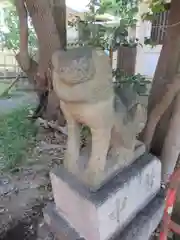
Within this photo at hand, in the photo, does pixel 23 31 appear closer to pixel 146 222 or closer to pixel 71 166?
pixel 71 166

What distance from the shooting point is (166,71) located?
3.90ft

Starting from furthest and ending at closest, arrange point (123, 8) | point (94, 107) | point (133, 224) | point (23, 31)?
point (123, 8) → point (23, 31) → point (133, 224) → point (94, 107)

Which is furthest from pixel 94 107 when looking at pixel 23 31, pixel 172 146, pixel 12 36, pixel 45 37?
pixel 12 36

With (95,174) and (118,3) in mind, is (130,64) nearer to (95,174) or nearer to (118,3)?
(118,3)

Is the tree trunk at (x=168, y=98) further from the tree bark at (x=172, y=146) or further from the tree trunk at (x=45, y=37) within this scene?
the tree trunk at (x=45, y=37)

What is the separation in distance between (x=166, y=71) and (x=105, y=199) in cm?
66

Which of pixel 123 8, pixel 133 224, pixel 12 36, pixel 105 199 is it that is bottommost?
pixel 133 224

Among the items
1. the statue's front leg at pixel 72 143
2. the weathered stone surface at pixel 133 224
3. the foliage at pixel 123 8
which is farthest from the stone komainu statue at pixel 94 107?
the foliage at pixel 123 8

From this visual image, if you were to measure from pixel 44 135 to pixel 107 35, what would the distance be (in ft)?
3.15

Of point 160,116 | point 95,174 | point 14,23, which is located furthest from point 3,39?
point 95,174

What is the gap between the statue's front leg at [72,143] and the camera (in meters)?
0.77

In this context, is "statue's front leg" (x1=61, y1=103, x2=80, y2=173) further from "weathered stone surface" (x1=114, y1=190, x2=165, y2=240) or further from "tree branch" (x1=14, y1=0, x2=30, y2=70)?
"tree branch" (x1=14, y1=0, x2=30, y2=70)

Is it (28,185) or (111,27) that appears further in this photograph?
(111,27)

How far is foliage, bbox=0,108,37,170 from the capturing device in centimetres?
158
